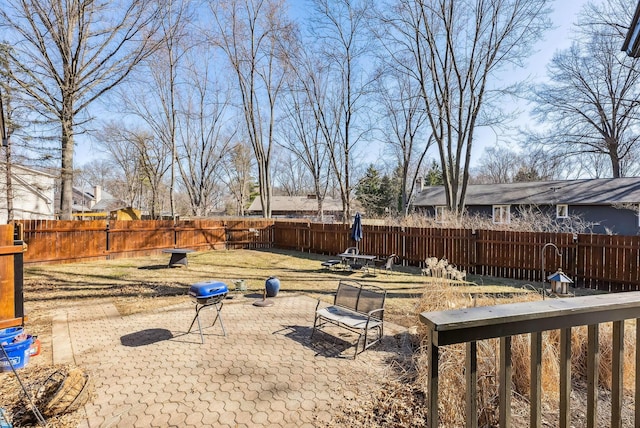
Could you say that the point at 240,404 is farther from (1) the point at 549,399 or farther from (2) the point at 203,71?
(2) the point at 203,71

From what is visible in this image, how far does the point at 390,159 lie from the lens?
92.3 feet

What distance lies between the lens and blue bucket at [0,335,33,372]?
3.51m

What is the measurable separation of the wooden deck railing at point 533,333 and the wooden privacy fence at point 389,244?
5.62 meters

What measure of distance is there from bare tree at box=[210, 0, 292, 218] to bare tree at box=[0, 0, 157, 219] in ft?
19.0

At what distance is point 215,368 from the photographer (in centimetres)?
367

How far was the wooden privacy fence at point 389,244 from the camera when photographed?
311 inches

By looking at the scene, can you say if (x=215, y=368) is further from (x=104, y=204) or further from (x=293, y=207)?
(x=104, y=204)

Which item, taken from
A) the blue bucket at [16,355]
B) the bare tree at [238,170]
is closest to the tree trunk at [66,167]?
the blue bucket at [16,355]

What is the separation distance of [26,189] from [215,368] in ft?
40.5

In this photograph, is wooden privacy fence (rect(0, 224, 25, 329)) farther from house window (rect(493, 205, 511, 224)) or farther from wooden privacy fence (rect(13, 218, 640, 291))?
house window (rect(493, 205, 511, 224))

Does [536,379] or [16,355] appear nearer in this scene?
[536,379]

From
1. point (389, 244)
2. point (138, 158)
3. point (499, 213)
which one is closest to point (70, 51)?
point (389, 244)

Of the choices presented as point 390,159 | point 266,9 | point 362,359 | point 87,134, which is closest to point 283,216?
point 390,159

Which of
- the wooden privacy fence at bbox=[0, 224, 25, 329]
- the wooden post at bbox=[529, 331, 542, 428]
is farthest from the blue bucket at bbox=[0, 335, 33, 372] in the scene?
the wooden post at bbox=[529, 331, 542, 428]
